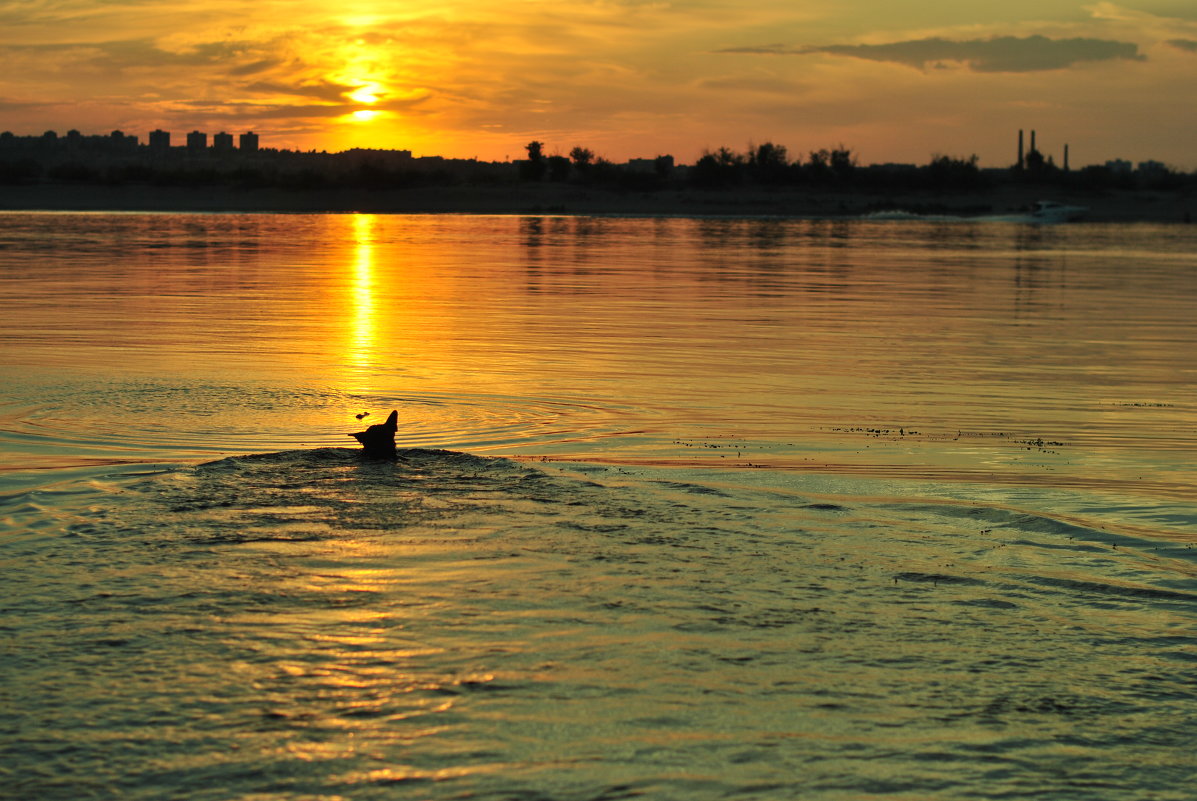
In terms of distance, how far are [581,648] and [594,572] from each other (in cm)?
118

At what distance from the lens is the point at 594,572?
716cm

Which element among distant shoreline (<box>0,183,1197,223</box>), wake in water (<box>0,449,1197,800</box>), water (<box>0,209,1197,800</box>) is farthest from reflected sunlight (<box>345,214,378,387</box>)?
distant shoreline (<box>0,183,1197,223</box>)

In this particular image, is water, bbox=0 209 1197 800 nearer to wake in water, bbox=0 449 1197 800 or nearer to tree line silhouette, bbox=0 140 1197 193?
wake in water, bbox=0 449 1197 800

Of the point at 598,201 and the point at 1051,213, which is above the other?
the point at 598,201

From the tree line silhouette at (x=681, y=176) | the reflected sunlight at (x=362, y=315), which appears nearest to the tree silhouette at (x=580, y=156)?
the tree line silhouette at (x=681, y=176)

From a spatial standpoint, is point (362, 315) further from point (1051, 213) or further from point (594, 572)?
point (1051, 213)

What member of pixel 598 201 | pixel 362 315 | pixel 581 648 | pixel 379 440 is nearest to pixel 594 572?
pixel 581 648

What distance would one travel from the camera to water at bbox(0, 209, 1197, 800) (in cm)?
500

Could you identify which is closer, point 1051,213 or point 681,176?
point 1051,213

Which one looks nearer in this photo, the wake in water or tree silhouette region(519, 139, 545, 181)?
the wake in water

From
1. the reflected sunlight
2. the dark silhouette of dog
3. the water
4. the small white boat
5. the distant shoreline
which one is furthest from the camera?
the distant shoreline

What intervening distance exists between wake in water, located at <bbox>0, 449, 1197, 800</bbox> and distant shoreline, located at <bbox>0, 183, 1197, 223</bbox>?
88.6 meters

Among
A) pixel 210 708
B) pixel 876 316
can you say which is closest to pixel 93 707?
pixel 210 708

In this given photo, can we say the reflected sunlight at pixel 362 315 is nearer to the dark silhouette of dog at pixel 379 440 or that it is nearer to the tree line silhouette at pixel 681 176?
the dark silhouette of dog at pixel 379 440
